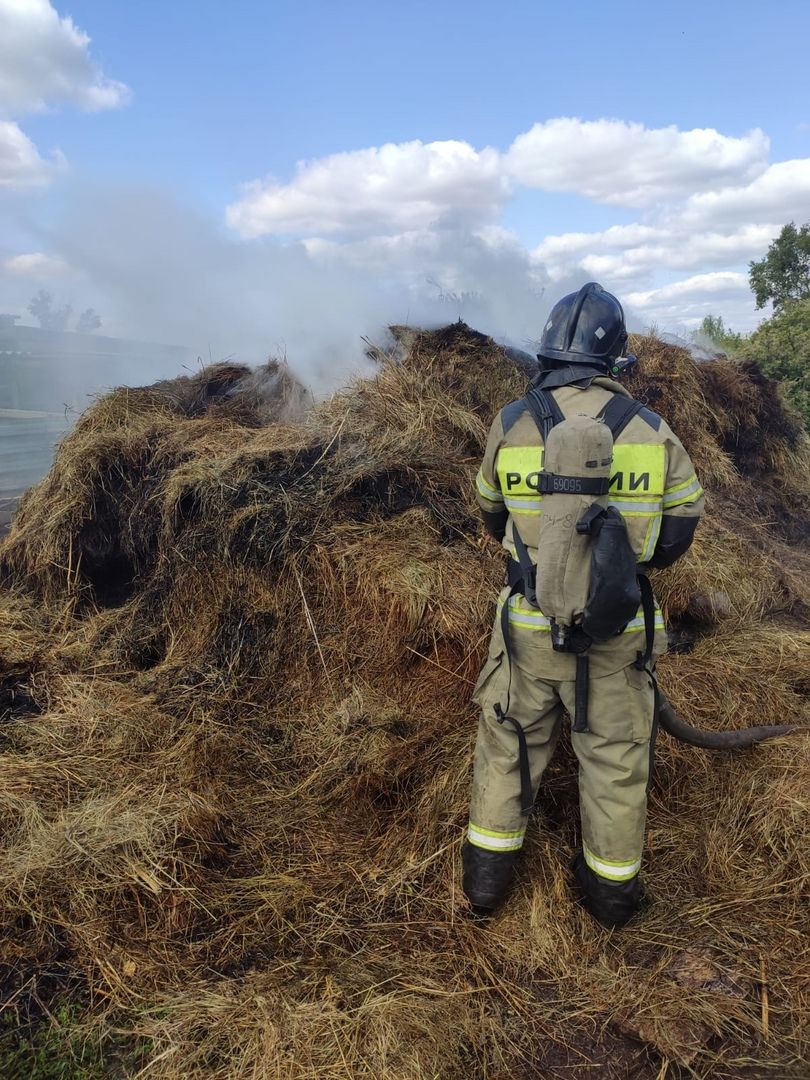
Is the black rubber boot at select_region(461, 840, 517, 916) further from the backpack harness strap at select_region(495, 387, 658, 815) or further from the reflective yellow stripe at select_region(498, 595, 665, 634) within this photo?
the reflective yellow stripe at select_region(498, 595, 665, 634)

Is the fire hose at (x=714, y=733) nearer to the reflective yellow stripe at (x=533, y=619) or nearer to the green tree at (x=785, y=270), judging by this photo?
the reflective yellow stripe at (x=533, y=619)

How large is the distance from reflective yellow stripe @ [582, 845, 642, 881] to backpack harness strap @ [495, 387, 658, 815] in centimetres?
28

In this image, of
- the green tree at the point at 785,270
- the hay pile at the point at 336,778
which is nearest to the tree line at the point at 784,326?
the green tree at the point at 785,270

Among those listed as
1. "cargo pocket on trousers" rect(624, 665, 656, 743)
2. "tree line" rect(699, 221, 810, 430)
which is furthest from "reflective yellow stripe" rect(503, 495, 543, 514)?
"tree line" rect(699, 221, 810, 430)

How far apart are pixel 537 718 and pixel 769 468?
230 inches

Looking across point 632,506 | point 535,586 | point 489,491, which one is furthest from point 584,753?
point 489,491

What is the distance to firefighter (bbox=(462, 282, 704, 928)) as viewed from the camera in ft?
7.56

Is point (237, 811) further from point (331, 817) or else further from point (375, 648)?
point (375, 648)

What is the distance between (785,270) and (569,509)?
620 inches

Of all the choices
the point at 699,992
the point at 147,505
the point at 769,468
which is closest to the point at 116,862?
the point at 699,992

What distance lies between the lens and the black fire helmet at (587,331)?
2422mm

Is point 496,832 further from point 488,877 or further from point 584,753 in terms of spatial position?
point 584,753

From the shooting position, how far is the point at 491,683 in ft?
8.43

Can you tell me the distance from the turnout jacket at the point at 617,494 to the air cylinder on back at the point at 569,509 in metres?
0.12
